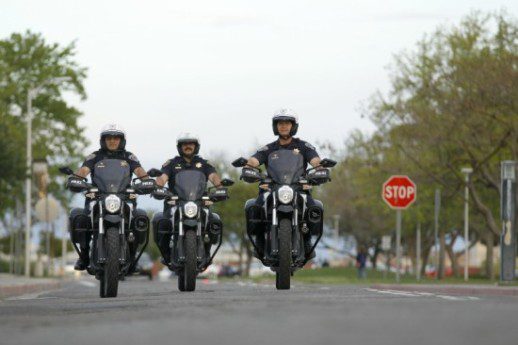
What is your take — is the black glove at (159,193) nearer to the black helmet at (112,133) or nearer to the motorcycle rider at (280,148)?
the black helmet at (112,133)

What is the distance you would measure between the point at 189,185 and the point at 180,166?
19.8 inches

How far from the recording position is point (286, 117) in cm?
1727

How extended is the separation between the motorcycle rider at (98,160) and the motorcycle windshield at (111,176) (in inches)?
7.6

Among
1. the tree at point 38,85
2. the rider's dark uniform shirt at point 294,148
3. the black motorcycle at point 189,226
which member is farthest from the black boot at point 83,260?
the tree at point 38,85

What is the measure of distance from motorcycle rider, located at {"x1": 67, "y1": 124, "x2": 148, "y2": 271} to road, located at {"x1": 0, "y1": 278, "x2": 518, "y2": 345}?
3529mm

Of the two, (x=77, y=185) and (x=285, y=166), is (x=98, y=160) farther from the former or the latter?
(x=285, y=166)

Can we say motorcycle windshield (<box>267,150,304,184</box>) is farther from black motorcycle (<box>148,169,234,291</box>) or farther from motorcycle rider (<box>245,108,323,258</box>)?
black motorcycle (<box>148,169,234,291</box>)

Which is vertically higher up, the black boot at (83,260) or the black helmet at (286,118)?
the black helmet at (286,118)

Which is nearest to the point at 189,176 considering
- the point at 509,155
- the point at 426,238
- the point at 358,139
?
the point at 509,155

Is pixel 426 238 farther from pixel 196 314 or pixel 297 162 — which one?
pixel 196 314

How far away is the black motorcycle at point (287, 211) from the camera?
1653cm

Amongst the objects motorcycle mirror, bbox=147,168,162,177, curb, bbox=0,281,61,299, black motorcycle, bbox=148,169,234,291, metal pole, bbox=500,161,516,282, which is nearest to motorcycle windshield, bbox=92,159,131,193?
motorcycle mirror, bbox=147,168,162,177

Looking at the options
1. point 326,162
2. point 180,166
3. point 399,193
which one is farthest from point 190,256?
point 399,193

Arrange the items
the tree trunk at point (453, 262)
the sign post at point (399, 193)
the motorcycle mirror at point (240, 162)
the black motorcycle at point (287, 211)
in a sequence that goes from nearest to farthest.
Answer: the black motorcycle at point (287, 211) < the motorcycle mirror at point (240, 162) < the sign post at point (399, 193) < the tree trunk at point (453, 262)
